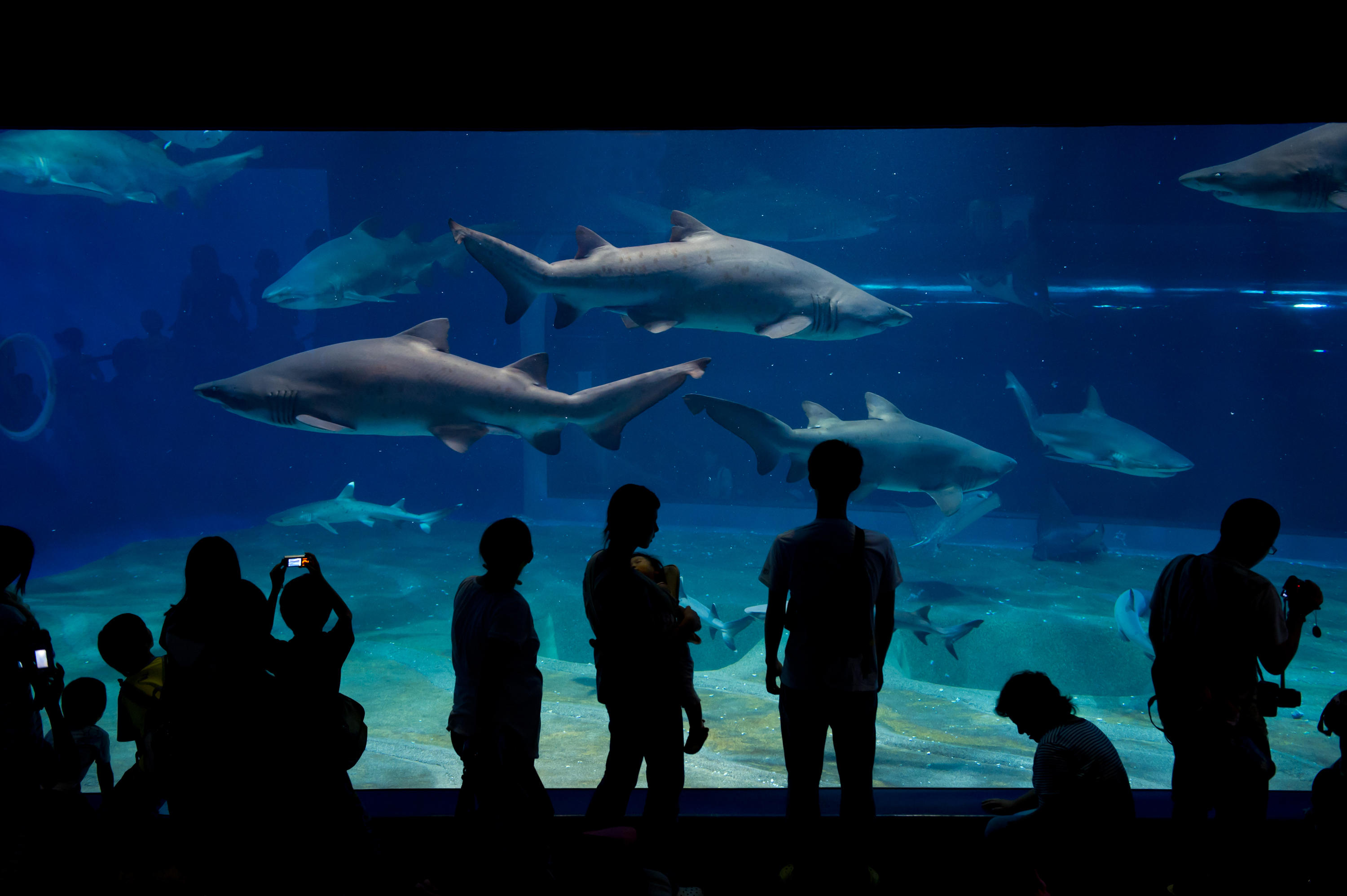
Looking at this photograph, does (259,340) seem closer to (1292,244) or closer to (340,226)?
(340,226)

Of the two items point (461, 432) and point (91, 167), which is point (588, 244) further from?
point (91, 167)

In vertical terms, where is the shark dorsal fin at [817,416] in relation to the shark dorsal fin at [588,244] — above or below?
below

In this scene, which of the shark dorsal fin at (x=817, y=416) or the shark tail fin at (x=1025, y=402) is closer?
the shark dorsal fin at (x=817, y=416)

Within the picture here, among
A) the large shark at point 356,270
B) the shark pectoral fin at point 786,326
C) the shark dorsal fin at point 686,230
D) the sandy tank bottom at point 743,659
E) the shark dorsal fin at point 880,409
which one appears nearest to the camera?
the sandy tank bottom at point 743,659

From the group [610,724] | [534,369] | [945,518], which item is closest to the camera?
[610,724]

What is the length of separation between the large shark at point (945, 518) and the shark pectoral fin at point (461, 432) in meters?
6.49

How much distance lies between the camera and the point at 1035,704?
2.29m

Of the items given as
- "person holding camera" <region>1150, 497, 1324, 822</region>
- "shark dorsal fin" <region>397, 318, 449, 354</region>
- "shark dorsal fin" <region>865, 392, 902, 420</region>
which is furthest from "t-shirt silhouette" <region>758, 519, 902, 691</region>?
"shark dorsal fin" <region>865, 392, 902, 420</region>

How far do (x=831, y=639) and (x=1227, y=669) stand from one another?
1262 millimetres

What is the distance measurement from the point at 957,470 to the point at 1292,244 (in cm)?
2164

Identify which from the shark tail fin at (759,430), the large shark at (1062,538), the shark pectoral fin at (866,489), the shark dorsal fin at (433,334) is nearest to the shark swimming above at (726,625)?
the shark pectoral fin at (866,489)

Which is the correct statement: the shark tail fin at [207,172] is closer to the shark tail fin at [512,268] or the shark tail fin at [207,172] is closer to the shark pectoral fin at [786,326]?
the shark tail fin at [512,268]

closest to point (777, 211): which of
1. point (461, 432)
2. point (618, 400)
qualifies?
point (461, 432)

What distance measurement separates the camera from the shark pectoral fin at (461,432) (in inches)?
171
